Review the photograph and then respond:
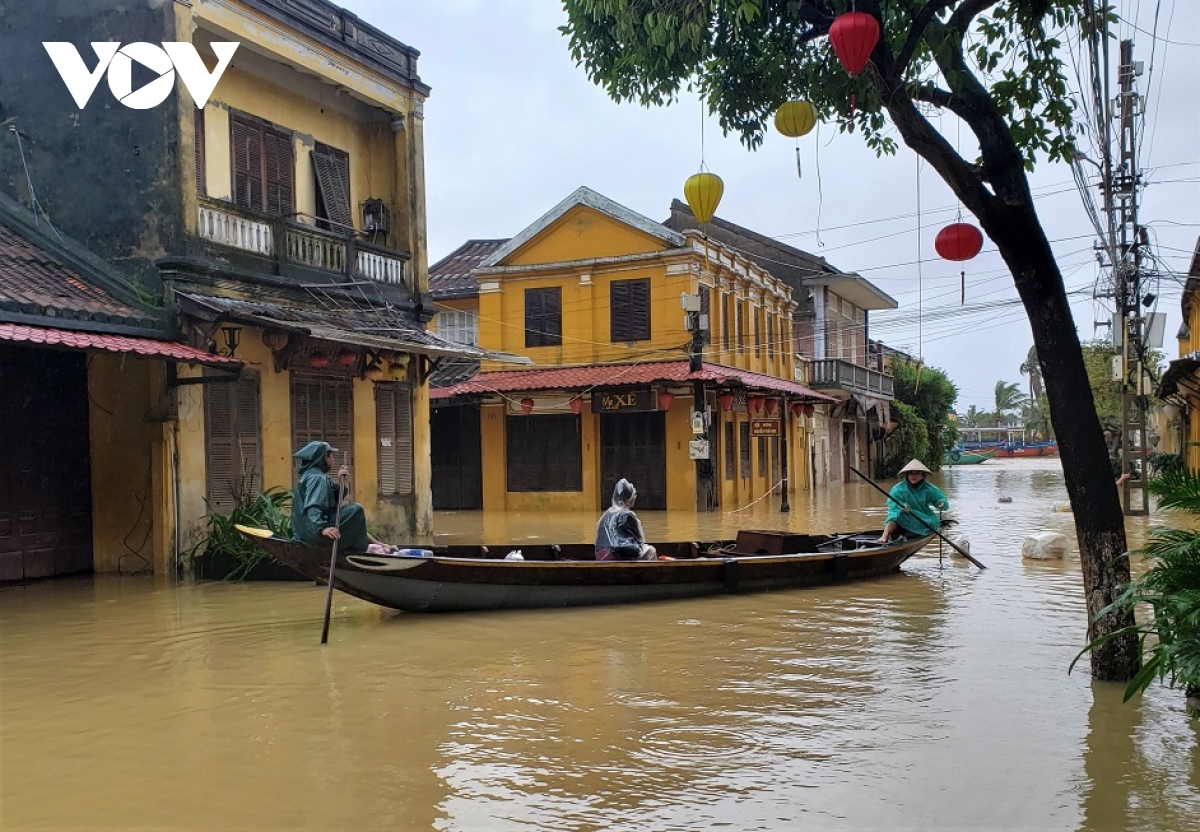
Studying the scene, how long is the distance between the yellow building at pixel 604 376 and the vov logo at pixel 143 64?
12156 millimetres

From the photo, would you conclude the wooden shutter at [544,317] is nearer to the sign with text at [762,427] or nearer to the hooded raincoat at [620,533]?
the sign with text at [762,427]

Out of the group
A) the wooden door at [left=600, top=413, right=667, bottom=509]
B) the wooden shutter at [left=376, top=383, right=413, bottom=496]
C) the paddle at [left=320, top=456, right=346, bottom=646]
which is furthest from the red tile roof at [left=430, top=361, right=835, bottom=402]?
the paddle at [left=320, top=456, right=346, bottom=646]

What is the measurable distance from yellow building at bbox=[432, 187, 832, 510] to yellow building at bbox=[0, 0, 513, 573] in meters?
8.12

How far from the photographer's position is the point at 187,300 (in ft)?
41.6

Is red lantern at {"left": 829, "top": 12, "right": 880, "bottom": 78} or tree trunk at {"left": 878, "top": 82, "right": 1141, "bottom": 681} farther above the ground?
red lantern at {"left": 829, "top": 12, "right": 880, "bottom": 78}

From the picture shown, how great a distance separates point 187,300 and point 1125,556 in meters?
10.3

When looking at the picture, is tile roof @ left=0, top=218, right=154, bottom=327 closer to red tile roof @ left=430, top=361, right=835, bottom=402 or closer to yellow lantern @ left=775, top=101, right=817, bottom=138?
yellow lantern @ left=775, top=101, right=817, bottom=138

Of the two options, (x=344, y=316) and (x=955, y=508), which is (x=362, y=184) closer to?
(x=344, y=316)

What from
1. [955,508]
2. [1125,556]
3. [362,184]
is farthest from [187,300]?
[955,508]

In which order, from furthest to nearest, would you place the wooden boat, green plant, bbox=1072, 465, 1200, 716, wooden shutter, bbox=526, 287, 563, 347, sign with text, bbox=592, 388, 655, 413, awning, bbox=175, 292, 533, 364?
1. wooden shutter, bbox=526, 287, 563, 347
2. sign with text, bbox=592, 388, 655, 413
3. awning, bbox=175, 292, 533, 364
4. the wooden boat
5. green plant, bbox=1072, 465, 1200, 716

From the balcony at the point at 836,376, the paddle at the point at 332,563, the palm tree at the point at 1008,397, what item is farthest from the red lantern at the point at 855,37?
the palm tree at the point at 1008,397

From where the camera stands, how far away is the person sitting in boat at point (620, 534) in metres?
11.5

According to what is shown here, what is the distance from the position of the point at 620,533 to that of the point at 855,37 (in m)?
6.25

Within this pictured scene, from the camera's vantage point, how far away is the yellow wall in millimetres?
13156
